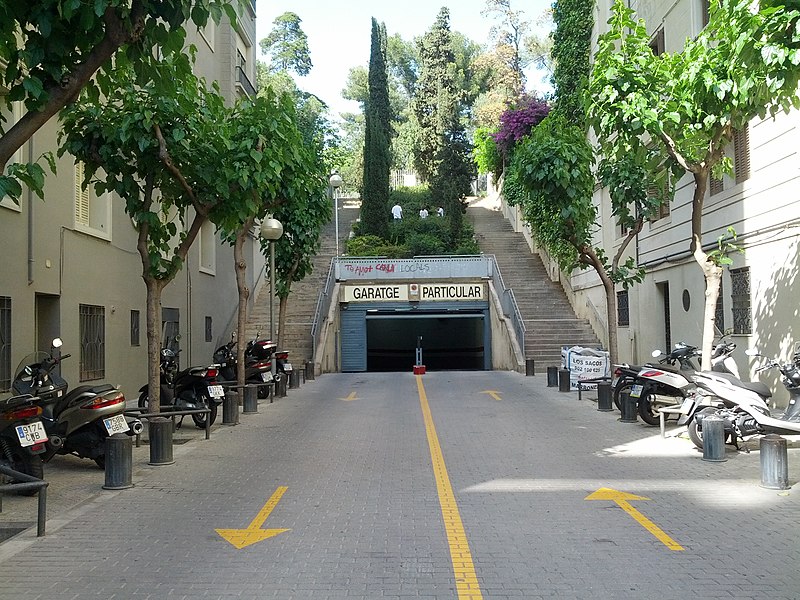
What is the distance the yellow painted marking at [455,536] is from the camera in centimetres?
515

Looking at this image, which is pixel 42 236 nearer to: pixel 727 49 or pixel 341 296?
pixel 727 49

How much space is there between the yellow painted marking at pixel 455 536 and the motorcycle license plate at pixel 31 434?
4144 millimetres

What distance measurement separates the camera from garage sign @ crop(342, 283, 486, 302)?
98.4ft

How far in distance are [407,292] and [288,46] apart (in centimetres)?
3737

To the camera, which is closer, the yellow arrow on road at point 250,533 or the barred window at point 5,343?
the yellow arrow on road at point 250,533

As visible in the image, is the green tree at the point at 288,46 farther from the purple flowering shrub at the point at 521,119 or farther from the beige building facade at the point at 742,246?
the beige building facade at the point at 742,246

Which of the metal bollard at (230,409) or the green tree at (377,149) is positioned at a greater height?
the green tree at (377,149)

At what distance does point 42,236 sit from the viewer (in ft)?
43.4

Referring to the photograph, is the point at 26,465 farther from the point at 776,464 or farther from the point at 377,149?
the point at 377,149


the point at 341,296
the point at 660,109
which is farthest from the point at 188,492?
the point at 341,296

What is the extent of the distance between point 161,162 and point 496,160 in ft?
136

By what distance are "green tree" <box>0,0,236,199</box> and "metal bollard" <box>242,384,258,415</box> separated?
31.7 ft

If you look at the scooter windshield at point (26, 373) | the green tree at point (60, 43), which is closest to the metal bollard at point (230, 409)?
the scooter windshield at point (26, 373)

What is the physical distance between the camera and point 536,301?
30.8m
